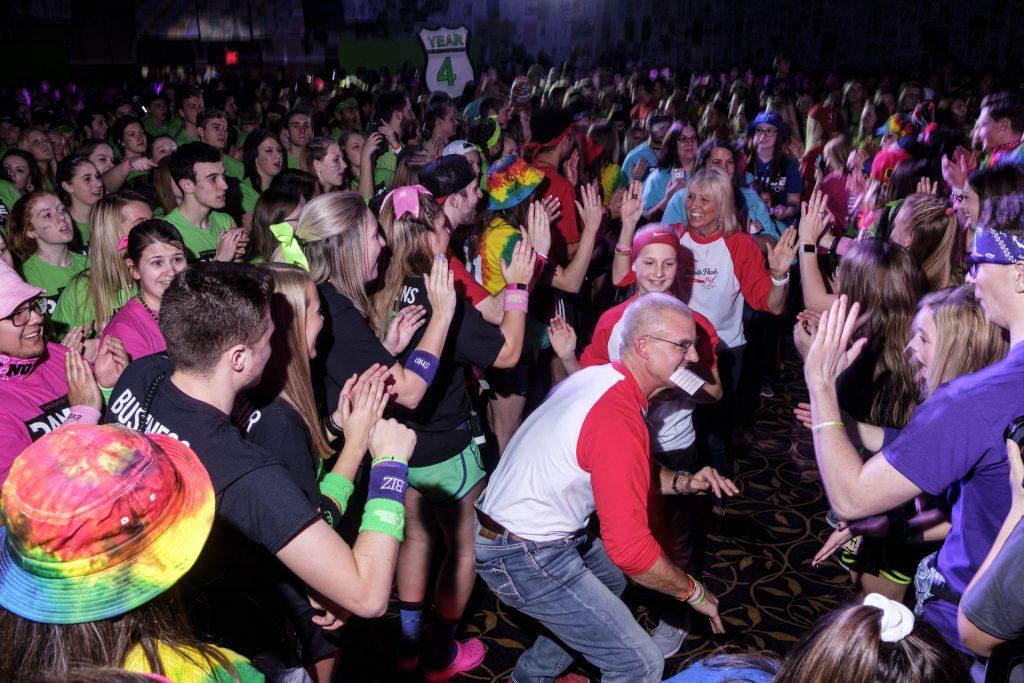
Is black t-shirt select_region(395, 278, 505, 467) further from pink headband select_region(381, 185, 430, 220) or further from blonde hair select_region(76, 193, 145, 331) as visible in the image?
blonde hair select_region(76, 193, 145, 331)

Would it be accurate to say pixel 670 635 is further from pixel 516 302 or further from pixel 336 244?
pixel 336 244

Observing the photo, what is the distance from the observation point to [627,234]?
4.14 metres

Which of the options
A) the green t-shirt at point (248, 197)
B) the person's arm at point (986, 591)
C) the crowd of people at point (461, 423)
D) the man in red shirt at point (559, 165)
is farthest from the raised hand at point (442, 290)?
the green t-shirt at point (248, 197)

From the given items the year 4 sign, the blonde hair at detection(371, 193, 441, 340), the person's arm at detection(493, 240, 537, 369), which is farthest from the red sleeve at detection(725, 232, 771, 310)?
the year 4 sign

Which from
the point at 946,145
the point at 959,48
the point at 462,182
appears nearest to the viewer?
the point at 462,182

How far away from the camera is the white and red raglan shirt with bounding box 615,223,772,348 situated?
4.00 meters

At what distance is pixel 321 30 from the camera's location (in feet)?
71.2

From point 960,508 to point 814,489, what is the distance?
252 centimetres

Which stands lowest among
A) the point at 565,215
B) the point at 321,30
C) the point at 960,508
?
the point at 960,508

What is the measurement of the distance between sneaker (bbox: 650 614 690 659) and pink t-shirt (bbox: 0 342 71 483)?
236 centimetres

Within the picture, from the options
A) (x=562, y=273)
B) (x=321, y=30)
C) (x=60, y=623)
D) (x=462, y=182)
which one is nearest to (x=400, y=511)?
(x=60, y=623)

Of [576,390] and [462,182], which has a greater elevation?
[462,182]

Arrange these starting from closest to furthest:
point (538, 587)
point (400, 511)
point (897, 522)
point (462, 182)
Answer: point (400, 511) → point (538, 587) → point (897, 522) → point (462, 182)

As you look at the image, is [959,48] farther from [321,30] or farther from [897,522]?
[321,30]
